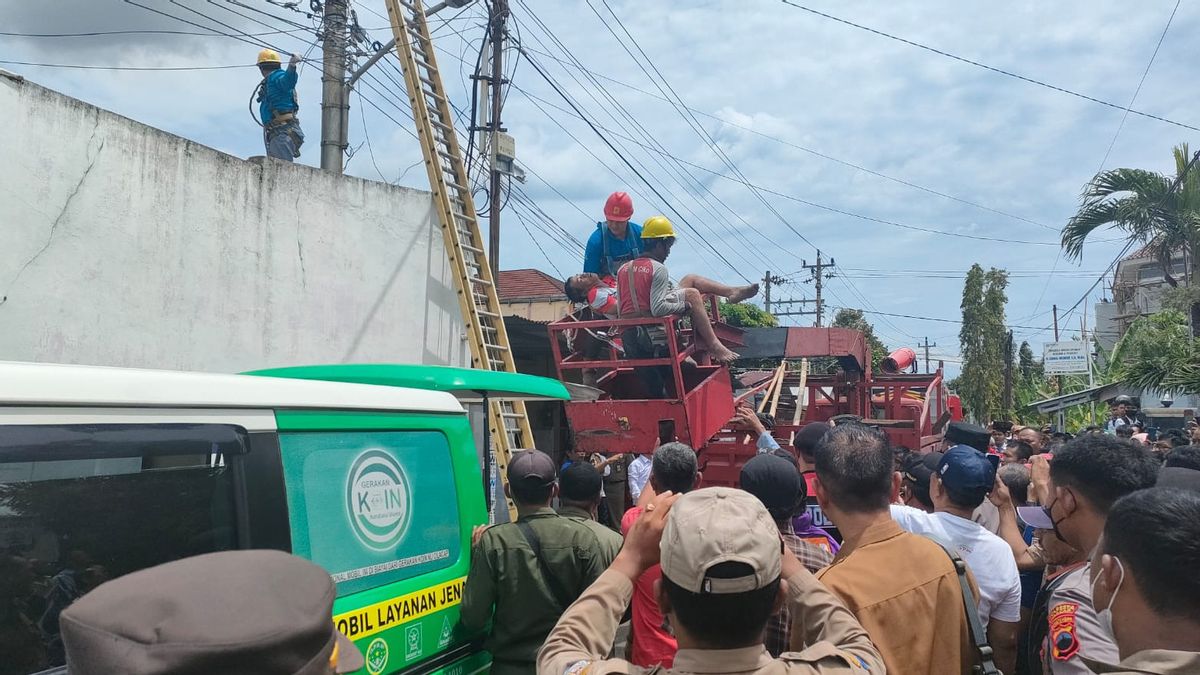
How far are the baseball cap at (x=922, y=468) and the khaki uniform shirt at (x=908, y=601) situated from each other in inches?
75.6

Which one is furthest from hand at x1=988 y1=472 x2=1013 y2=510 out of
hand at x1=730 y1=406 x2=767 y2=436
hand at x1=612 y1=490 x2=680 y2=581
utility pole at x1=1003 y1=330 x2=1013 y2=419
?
utility pole at x1=1003 y1=330 x2=1013 y2=419

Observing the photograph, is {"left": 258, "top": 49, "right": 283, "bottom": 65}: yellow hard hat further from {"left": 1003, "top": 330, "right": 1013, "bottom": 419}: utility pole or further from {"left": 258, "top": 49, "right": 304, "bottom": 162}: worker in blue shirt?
{"left": 1003, "top": 330, "right": 1013, "bottom": 419}: utility pole

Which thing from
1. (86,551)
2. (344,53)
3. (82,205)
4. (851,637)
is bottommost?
(851,637)

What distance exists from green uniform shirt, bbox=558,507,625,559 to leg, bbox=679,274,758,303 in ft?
12.5

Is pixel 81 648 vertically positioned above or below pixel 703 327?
below

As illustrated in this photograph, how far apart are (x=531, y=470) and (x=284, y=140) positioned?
23.6ft

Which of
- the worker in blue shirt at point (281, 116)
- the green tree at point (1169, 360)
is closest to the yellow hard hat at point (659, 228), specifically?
the worker in blue shirt at point (281, 116)

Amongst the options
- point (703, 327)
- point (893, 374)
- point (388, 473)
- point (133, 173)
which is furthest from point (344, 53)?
point (388, 473)

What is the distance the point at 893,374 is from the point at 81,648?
10822mm

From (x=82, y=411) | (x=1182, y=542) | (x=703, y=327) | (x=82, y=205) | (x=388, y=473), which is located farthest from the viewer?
(x=703, y=327)

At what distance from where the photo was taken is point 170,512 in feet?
7.36

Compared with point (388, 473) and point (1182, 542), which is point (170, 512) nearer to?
point (388, 473)

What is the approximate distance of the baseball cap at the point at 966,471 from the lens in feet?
10.5

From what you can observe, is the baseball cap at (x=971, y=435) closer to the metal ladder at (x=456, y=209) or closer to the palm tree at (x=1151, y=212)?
the metal ladder at (x=456, y=209)
